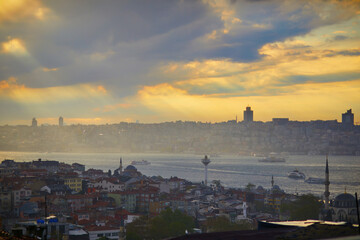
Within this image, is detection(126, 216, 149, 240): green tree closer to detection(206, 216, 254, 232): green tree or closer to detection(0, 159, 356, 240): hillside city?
detection(0, 159, 356, 240): hillside city

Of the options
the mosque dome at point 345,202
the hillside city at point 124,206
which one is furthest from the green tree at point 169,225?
the mosque dome at point 345,202

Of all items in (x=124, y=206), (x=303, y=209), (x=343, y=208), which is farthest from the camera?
(x=124, y=206)

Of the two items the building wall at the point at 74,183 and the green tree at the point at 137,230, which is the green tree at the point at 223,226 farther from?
the building wall at the point at 74,183

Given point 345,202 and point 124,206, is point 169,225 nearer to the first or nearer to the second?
point 124,206

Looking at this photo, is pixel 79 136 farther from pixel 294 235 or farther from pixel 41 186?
pixel 294 235

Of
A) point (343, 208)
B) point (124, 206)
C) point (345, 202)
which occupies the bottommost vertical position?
point (124, 206)

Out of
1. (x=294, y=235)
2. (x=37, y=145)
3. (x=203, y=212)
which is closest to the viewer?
(x=294, y=235)

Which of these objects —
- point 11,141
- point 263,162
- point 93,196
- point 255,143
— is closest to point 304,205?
point 93,196

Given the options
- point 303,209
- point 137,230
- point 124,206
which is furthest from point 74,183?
point 137,230
